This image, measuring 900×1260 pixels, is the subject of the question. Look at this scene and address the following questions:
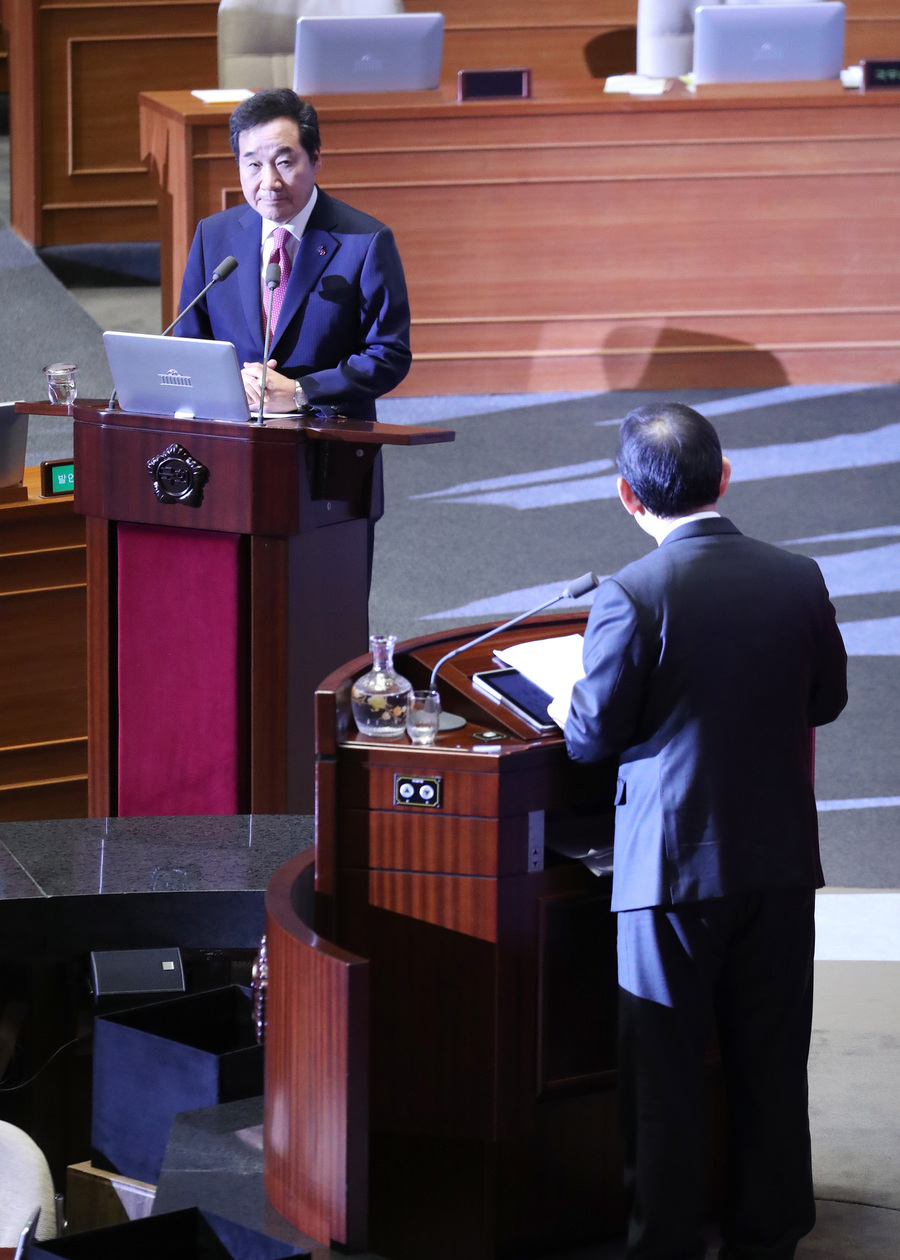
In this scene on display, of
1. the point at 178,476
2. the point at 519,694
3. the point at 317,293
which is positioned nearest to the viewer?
the point at 519,694

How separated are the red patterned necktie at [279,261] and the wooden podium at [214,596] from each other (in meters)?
0.53

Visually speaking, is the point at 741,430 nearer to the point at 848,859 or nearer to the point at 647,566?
the point at 848,859

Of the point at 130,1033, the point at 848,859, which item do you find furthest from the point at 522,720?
the point at 848,859

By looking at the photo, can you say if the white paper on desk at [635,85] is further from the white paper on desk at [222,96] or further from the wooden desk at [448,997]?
the wooden desk at [448,997]

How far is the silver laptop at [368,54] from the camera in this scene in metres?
6.74

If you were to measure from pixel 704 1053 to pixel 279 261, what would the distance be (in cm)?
188

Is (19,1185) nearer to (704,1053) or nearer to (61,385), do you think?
(704,1053)

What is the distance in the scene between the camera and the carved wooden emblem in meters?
3.01

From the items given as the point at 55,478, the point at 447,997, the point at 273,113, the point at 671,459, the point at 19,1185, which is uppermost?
the point at 273,113

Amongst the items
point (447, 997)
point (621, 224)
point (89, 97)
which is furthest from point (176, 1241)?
point (89, 97)

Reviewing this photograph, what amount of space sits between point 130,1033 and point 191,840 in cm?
48

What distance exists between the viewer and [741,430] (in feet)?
21.7

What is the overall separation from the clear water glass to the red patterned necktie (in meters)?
1.41

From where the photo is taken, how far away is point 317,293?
3.50 meters
